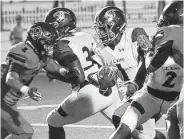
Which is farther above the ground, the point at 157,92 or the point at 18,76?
the point at 18,76

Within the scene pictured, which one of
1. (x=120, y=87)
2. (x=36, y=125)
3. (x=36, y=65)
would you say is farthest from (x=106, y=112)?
(x=36, y=125)

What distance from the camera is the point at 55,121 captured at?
6.87 m

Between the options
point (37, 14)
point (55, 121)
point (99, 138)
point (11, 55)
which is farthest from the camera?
point (37, 14)

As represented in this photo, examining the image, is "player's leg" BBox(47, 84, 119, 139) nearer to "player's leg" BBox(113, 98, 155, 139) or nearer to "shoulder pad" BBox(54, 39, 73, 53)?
"player's leg" BBox(113, 98, 155, 139)

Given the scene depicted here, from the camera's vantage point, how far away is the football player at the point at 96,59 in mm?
6859

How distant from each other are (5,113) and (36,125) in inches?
123

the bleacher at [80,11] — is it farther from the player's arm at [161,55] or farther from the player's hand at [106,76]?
the player's arm at [161,55]

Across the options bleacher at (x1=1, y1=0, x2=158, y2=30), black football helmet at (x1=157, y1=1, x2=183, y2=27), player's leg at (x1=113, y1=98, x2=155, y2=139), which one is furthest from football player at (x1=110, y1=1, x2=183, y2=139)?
bleacher at (x1=1, y1=0, x2=158, y2=30)

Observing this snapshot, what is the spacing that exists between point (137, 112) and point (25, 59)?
Answer: 1.20 metres

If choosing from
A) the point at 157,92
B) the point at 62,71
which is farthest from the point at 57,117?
the point at 157,92

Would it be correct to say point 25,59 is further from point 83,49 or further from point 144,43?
point 144,43

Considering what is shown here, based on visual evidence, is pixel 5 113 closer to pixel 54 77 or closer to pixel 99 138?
pixel 54 77

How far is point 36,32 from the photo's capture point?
6586mm

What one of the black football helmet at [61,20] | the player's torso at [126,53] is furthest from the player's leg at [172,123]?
the black football helmet at [61,20]
